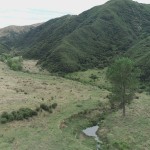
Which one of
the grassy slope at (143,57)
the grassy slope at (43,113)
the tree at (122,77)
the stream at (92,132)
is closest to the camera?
the grassy slope at (43,113)

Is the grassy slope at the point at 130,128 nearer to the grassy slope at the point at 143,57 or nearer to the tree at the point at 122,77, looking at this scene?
the tree at the point at 122,77

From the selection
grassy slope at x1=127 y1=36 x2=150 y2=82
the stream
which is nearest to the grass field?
the stream

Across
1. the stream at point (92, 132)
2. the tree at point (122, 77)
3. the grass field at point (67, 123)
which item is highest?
the tree at point (122, 77)

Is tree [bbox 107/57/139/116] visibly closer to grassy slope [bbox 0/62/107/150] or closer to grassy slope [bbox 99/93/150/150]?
grassy slope [bbox 99/93/150/150]

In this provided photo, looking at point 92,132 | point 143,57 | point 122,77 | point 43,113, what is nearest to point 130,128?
point 92,132

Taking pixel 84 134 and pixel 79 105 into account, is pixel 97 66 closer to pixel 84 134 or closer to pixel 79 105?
pixel 79 105

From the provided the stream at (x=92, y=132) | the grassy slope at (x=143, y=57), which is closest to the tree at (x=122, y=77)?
the stream at (x=92, y=132)

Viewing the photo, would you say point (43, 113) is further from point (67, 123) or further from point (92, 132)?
point (92, 132)

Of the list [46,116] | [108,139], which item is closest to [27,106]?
[46,116]
